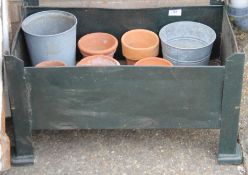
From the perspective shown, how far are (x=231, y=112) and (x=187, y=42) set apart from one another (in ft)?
2.39

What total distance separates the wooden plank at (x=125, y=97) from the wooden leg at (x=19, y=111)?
39 mm

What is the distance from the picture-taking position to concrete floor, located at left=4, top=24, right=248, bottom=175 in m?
3.08

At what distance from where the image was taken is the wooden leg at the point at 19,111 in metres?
2.78

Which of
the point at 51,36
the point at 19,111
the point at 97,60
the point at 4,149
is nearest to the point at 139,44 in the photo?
the point at 97,60

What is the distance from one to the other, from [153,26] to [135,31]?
0.13m

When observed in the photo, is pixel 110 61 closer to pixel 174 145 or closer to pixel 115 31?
pixel 115 31

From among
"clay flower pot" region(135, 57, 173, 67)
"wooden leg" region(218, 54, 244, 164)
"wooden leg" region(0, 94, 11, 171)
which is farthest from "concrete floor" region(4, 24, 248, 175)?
"clay flower pot" region(135, 57, 173, 67)

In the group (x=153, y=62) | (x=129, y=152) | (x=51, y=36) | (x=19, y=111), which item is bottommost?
(x=129, y=152)

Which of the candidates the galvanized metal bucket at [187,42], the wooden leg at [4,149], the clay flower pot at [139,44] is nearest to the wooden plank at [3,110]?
the wooden leg at [4,149]

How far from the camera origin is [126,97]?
2.89 m

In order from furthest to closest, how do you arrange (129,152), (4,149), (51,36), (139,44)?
(139,44) → (129,152) → (51,36) → (4,149)

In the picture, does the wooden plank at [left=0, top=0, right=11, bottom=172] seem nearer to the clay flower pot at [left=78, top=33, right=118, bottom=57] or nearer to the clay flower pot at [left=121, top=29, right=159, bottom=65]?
the clay flower pot at [left=78, top=33, right=118, bottom=57]

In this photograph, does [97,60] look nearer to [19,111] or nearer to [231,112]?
[19,111]

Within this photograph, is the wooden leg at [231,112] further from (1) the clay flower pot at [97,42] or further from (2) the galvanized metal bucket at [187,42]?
(1) the clay flower pot at [97,42]
